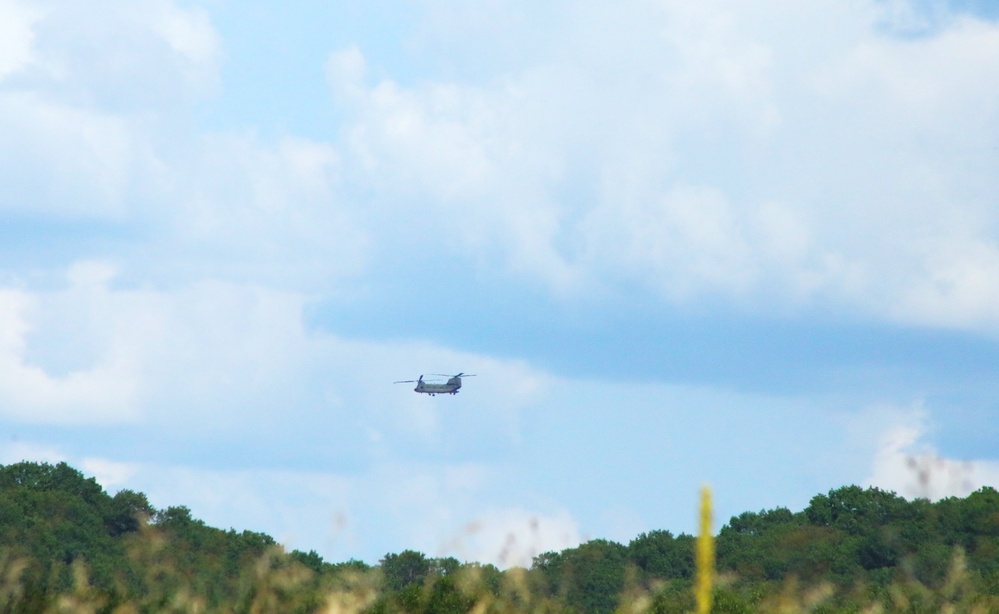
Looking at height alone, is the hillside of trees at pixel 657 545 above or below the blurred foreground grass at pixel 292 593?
above

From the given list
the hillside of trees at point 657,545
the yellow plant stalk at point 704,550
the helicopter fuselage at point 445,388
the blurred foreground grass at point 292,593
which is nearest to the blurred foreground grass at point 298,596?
the blurred foreground grass at point 292,593

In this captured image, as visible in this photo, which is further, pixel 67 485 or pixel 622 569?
pixel 67 485

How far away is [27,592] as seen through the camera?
837 inches

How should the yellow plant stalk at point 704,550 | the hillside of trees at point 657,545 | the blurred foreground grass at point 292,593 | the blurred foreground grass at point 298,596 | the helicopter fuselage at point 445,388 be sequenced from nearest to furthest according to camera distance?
the yellow plant stalk at point 704,550, the blurred foreground grass at point 292,593, the blurred foreground grass at point 298,596, the hillside of trees at point 657,545, the helicopter fuselage at point 445,388

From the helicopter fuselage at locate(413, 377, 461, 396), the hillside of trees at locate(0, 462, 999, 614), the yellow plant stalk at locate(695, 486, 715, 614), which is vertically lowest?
the yellow plant stalk at locate(695, 486, 715, 614)

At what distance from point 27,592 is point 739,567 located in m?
84.1

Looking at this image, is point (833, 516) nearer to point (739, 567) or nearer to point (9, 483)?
point (739, 567)

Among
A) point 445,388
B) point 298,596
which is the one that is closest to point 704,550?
point 298,596

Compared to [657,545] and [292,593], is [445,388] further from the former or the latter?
[292,593]

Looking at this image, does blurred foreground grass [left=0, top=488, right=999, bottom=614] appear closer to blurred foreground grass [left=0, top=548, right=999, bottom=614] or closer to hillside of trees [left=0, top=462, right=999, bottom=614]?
blurred foreground grass [left=0, top=548, right=999, bottom=614]

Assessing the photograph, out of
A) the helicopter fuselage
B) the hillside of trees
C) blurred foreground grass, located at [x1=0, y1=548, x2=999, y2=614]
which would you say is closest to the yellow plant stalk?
blurred foreground grass, located at [x1=0, y1=548, x2=999, y2=614]

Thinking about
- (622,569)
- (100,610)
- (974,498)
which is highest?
(974,498)

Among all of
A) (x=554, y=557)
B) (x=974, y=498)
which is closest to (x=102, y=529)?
(x=554, y=557)

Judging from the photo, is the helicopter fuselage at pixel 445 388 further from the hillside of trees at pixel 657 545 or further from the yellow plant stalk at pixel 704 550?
the yellow plant stalk at pixel 704 550
